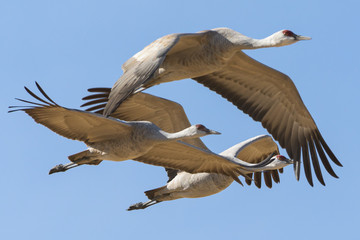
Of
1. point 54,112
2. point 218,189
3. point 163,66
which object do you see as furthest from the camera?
point 218,189

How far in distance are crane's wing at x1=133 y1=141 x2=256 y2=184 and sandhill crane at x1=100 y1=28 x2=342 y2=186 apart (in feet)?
4.27

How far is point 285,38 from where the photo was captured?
586 inches

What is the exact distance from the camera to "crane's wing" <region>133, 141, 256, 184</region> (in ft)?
52.1

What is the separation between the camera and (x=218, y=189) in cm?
1695

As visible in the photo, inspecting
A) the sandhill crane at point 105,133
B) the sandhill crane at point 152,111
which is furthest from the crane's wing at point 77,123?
the sandhill crane at point 152,111

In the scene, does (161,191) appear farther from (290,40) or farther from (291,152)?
(290,40)

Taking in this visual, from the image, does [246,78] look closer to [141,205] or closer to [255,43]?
[255,43]

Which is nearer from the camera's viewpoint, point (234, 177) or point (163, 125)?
point (234, 177)

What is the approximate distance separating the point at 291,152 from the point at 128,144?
13.1 ft

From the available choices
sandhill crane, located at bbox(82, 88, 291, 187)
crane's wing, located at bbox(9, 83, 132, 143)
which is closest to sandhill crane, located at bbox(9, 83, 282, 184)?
crane's wing, located at bbox(9, 83, 132, 143)

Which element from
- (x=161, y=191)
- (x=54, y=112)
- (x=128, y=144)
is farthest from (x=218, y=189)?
(x=54, y=112)

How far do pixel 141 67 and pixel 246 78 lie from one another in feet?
11.6

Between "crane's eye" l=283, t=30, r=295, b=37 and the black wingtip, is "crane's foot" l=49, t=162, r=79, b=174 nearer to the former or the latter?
"crane's eye" l=283, t=30, r=295, b=37

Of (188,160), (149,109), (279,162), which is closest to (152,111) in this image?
(149,109)
